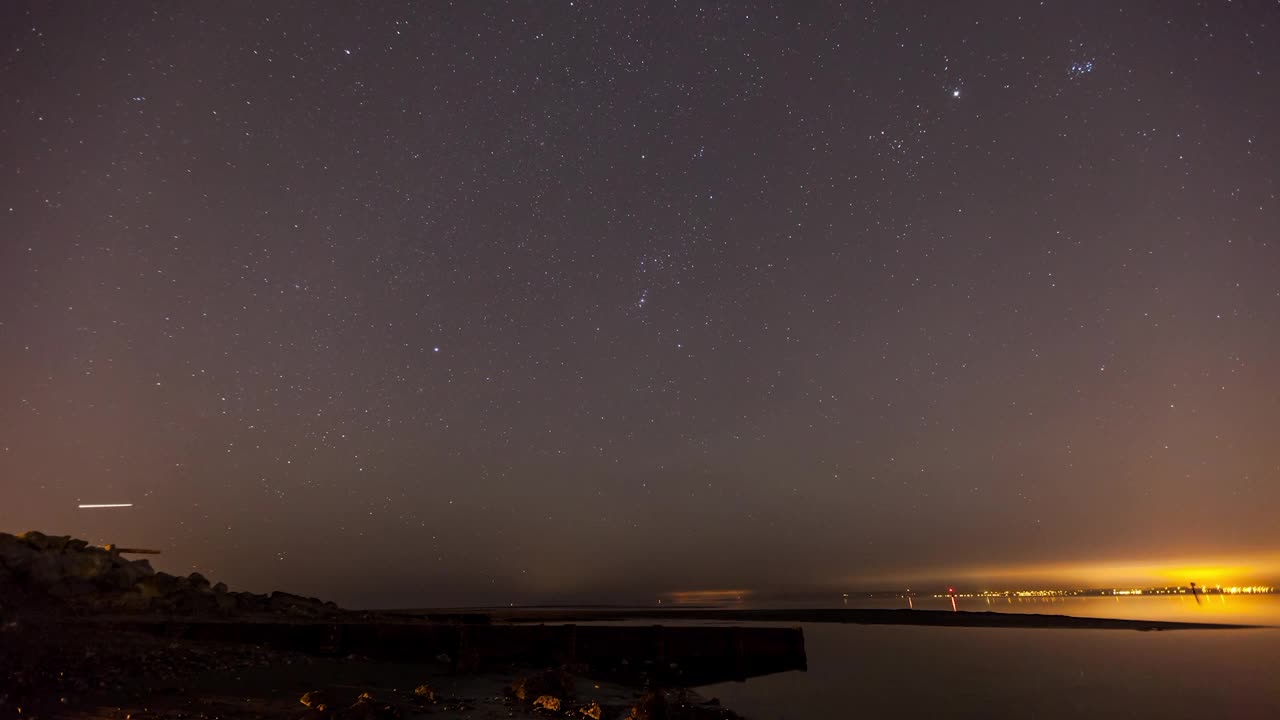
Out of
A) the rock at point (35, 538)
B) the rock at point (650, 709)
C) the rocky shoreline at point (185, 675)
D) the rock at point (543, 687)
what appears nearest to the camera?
the rocky shoreline at point (185, 675)

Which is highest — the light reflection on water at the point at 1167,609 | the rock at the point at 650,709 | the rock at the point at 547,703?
the rock at the point at 650,709

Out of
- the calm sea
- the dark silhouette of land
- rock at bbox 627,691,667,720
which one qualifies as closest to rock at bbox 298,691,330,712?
rock at bbox 627,691,667,720

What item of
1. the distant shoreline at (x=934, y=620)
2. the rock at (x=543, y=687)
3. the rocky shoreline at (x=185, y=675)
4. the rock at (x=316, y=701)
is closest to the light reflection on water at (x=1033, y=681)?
the rock at (x=543, y=687)

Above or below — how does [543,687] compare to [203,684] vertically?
below

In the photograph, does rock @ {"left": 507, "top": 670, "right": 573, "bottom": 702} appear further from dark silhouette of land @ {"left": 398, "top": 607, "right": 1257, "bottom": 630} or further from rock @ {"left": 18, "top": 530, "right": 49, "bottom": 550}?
dark silhouette of land @ {"left": 398, "top": 607, "right": 1257, "bottom": 630}

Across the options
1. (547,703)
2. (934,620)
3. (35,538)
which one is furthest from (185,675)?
(934,620)

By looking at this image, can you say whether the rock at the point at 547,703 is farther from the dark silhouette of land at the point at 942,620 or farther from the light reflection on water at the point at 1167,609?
the light reflection on water at the point at 1167,609

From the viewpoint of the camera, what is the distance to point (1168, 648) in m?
32.9

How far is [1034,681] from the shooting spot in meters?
23.2

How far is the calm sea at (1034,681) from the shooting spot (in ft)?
59.9

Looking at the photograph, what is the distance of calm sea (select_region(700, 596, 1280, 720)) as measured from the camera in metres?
18.3

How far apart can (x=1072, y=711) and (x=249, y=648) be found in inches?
963

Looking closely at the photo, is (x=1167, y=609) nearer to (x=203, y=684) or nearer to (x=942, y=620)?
(x=942, y=620)

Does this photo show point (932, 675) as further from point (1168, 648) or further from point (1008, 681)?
point (1168, 648)
